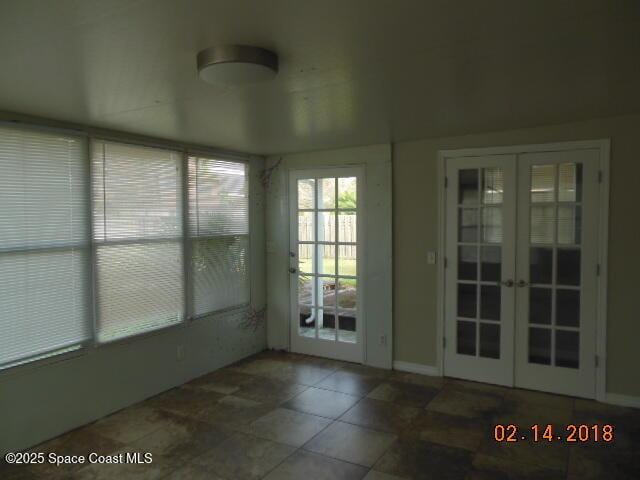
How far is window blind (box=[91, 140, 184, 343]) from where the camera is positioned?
3.54 metres

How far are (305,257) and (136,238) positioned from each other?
74.4 inches

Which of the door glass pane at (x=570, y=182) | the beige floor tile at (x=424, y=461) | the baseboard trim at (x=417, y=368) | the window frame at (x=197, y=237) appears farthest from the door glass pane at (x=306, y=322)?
the door glass pane at (x=570, y=182)

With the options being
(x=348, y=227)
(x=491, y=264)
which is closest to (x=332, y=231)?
(x=348, y=227)

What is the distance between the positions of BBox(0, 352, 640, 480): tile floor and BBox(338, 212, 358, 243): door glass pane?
138cm

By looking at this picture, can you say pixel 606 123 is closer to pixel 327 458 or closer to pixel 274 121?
pixel 274 121

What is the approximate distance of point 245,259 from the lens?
5066 millimetres

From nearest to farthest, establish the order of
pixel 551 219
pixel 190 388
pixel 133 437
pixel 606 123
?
pixel 133 437 < pixel 606 123 < pixel 551 219 < pixel 190 388

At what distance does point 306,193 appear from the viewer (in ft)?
16.5

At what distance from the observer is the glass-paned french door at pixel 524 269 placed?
12.2ft

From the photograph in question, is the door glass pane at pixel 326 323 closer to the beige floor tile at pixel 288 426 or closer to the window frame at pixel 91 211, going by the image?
the window frame at pixel 91 211

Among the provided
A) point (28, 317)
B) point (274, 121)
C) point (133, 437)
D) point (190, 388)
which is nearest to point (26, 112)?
point (28, 317)

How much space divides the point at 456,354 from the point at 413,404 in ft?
2.58

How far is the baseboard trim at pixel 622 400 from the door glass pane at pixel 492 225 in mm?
1474

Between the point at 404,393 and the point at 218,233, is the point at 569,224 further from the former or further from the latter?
the point at 218,233
